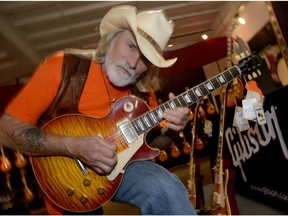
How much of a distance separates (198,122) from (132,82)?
0.66 m

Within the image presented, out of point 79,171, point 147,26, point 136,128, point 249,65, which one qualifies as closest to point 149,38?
point 147,26

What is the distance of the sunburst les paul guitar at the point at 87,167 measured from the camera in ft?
3.47

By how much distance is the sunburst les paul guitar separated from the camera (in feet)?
3.47

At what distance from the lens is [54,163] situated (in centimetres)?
107

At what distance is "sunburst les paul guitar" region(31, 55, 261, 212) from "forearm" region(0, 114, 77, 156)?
0.15 feet

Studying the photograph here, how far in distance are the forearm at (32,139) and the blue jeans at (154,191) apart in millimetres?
277

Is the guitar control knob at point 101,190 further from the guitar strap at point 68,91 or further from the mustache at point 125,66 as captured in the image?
the mustache at point 125,66

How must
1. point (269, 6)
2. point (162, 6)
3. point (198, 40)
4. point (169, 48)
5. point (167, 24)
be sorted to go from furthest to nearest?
1. point (269, 6)
2. point (162, 6)
3. point (198, 40)
4. point (169, 48)
5. point (167, 24)

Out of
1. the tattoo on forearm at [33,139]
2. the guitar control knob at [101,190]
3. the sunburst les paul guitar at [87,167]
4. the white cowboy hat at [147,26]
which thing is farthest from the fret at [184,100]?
the tattoo on forearm at [33,139]

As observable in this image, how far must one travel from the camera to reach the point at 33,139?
103 centimetres

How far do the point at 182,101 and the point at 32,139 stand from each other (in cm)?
68

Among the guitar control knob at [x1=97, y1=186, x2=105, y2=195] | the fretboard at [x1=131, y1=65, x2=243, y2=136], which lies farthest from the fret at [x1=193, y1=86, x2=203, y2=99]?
the guitar control knob at [x1=97, y1=186, x2=105, y2=195]

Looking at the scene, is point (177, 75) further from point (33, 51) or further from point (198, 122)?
point (33, 51)

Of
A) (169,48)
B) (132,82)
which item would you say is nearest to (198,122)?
(169,48)
